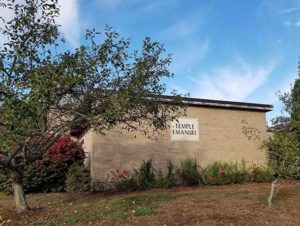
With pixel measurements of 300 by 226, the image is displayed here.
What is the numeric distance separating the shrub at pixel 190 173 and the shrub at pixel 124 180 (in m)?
2.10

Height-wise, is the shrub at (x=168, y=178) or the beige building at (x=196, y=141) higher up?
the beige building at (x=196, y=141)

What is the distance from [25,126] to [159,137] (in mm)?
10962

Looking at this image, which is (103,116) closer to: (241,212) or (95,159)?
(241,212)

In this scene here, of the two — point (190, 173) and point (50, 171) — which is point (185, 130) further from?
point (50, 171)

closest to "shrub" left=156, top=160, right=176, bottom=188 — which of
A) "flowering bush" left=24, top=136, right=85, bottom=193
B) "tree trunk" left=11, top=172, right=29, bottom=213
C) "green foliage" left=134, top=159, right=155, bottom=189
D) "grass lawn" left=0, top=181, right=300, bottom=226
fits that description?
"green foliage" left=134, top=159, right=155, bottom=189

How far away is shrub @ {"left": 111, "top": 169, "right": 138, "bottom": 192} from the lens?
1648cm

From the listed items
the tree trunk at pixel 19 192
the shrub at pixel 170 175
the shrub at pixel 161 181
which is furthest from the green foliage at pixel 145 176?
Result: the tree trunk at pixel 19 192

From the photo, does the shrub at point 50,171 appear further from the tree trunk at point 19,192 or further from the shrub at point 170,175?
the tree trunk at point 19,192

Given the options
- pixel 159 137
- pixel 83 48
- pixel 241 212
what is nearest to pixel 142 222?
pixel 241 212

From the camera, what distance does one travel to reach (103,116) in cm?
1000

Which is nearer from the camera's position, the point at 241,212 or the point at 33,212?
the point at 241,212

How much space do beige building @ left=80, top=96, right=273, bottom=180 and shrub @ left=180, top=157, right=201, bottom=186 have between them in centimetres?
63

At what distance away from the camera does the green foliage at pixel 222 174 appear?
1795 centimetres

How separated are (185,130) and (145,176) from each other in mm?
3327
